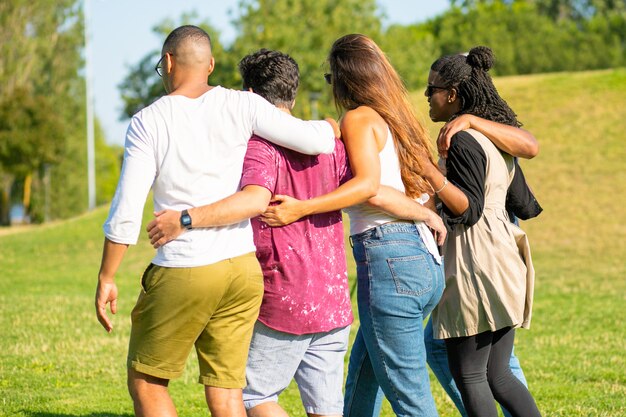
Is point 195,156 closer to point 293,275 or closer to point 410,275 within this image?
point 293,275

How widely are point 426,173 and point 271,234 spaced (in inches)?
32.3

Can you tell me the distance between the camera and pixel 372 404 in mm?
4570

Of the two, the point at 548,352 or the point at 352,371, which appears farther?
the point at 548,352

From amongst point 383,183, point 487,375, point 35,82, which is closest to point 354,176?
point 383,183

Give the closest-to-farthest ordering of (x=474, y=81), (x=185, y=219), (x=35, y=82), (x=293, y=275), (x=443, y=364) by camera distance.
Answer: (x=185, y=219), (x=293, y=275), (x=474, y=81), (x=443, y=364), (x=35, y=82)

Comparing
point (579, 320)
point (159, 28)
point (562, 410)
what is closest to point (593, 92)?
point (159, 28)

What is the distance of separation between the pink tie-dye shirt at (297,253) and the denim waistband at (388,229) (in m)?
0.17

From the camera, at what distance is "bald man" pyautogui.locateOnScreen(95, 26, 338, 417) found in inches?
144

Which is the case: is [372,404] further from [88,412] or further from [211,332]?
[88,412]

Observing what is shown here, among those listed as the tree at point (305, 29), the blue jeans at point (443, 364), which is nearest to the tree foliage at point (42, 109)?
the tree at point (305, 29)

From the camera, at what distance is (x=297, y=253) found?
12.9 feet

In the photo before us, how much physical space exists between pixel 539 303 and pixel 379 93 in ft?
31.4

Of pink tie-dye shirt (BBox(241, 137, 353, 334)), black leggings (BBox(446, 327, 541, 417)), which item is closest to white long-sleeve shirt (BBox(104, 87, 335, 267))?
pink tie-dye shirt (BBox(241, 137, 353, 334))

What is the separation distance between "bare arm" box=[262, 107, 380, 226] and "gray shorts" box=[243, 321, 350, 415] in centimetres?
55
